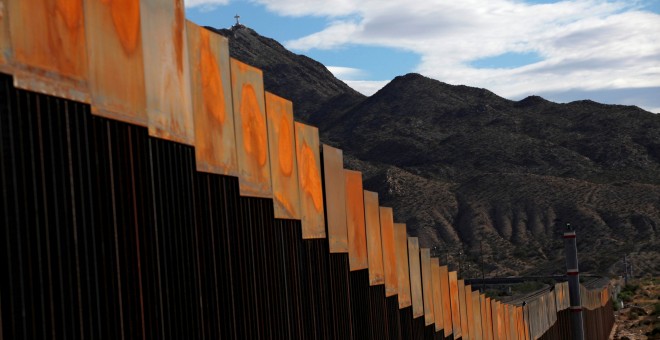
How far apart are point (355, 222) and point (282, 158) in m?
2.63

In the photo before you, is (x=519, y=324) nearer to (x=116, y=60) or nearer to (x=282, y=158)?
(x=282, y=158)

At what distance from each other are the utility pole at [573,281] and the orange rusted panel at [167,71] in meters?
21.1

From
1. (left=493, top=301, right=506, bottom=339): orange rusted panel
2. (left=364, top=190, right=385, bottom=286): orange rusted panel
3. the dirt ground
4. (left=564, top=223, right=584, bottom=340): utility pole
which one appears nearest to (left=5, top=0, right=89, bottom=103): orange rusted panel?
(left=364, top=190, right=385, bottom=286): orange rusted panel

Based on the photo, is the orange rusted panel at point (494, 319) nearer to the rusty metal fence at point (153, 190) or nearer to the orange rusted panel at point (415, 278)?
the orange rusted panel at point (415, 278)

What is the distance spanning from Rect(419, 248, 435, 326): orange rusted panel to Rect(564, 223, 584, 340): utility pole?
12.4m

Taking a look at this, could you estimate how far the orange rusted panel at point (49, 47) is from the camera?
5355 millimetres

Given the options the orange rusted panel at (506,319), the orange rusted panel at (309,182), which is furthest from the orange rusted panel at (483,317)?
the orange rusted panel at (309,182)

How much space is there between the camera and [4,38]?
523cm

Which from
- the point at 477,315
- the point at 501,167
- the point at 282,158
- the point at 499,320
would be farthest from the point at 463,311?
the point at 501,167

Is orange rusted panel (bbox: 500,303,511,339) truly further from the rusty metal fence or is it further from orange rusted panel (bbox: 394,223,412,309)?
the rusty metal fence

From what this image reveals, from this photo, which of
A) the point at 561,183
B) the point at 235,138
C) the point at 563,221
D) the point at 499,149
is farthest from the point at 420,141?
the point at 235,138

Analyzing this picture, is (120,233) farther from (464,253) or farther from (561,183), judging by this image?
(561,183)

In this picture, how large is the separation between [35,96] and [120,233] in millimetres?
1176

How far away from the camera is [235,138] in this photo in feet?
27.0
